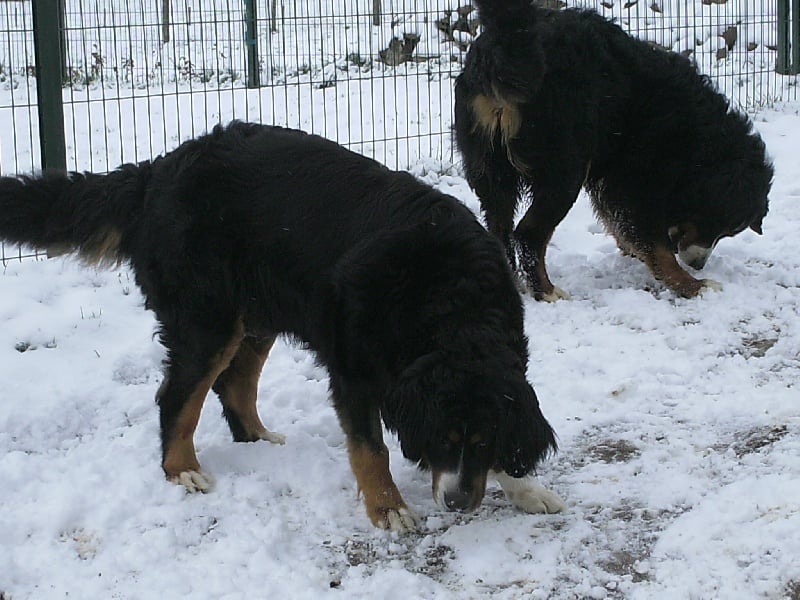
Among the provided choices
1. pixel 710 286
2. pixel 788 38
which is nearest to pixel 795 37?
pixel 788 38

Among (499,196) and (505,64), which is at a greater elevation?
(505,64)

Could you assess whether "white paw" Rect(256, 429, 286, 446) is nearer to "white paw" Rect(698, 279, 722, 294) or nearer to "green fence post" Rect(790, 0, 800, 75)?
"white paw" Rect(698, 279, 722, 294)

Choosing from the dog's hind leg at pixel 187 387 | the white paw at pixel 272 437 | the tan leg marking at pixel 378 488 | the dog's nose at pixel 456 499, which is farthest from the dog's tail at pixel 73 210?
the dog's nose at pixel 456 499

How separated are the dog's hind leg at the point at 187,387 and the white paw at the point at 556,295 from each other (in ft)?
7.94

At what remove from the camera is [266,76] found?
29.5 feet

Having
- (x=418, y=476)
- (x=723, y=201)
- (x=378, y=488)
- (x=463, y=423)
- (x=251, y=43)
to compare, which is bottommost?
(x=418, y=476)

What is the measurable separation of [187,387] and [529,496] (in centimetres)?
135

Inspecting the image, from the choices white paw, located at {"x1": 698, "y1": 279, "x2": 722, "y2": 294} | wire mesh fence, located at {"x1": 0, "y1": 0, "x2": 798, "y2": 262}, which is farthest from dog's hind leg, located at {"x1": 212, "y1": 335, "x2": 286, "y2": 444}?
wire mesh fence, located at {"x1": 0, "y1": 0, "x2": 798, "y2": 262}

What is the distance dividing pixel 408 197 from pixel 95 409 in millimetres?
1837

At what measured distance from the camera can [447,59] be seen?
9.88 meters

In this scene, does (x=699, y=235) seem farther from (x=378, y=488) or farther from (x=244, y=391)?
(x=378, y=488)

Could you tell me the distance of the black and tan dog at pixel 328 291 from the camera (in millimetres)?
3076

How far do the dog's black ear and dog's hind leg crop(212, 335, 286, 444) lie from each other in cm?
126

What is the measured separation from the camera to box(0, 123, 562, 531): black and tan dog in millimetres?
3076
